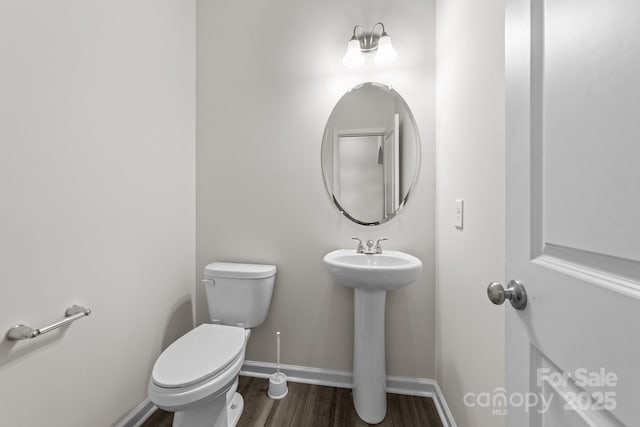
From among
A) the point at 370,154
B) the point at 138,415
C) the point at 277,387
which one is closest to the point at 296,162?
the point at 370,154

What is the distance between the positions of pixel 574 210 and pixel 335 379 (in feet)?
5.28

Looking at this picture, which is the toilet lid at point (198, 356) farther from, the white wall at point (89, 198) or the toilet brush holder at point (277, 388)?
the toilet brush holder at point (277, 388)

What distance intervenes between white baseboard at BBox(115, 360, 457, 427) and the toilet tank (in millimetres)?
395

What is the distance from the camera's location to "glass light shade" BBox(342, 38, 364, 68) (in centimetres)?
152

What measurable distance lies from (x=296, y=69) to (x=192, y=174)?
0.95m

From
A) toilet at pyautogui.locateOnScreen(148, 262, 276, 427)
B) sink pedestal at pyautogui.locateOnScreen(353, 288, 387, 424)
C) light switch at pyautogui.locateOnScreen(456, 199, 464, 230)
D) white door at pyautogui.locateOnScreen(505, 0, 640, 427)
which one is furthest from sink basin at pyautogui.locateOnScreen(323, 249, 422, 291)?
white door at pyautogui.locateOnScreen(505, 0, 640, 427)

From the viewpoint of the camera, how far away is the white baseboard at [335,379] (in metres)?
1.56

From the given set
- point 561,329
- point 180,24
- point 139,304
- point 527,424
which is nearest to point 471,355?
point 527,424

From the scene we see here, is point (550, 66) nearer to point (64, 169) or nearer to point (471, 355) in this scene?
point (471, 355)

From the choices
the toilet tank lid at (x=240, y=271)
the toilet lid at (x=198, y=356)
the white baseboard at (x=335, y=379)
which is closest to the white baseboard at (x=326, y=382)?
the white baseboard at (x=335, y=379)

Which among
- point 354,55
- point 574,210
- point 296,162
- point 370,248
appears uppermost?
point 354,55

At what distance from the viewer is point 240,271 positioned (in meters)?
1.55

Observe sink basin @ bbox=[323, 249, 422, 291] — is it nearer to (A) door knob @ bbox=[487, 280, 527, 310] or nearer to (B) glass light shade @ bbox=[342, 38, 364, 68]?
(A) door knob @ bbox=[487, 280, 527, 310]

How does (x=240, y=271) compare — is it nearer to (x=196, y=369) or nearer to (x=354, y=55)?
(x=196, y=369)
